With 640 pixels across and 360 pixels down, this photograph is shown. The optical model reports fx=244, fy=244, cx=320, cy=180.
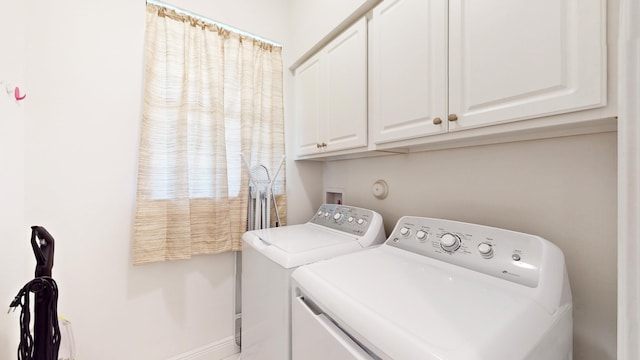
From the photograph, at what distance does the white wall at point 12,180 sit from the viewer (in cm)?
97

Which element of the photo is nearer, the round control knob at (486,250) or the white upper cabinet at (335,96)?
the round control knob at (486,250)

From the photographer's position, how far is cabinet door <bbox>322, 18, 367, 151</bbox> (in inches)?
54.4

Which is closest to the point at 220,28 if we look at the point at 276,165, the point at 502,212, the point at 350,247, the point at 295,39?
the point at 295,39

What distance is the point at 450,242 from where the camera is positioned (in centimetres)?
102

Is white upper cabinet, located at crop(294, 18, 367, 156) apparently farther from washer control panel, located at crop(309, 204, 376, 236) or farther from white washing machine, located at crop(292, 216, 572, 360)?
white washing machine, located at crop(292, 216, 572, 360)

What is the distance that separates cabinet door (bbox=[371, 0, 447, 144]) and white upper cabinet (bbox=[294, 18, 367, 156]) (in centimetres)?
9

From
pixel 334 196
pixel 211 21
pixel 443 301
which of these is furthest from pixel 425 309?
pixel 211 21

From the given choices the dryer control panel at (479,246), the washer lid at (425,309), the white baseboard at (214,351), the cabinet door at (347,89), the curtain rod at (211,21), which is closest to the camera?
the washer lid at (425,309)

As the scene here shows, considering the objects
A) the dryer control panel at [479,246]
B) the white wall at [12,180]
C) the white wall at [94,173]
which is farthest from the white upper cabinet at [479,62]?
the white wall at [12,180]

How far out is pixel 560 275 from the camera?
2.57ft

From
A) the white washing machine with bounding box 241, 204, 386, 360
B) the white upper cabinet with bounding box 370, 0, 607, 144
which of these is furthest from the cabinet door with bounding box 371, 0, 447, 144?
the white washing machine with bounding box 241, 204, 386, 360

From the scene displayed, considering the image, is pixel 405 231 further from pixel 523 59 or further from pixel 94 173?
pixel 94 173

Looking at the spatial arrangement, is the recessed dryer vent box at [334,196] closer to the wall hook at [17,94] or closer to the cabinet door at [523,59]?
the cabinet door at [523,59]

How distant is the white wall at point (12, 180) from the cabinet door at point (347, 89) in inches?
58.2
